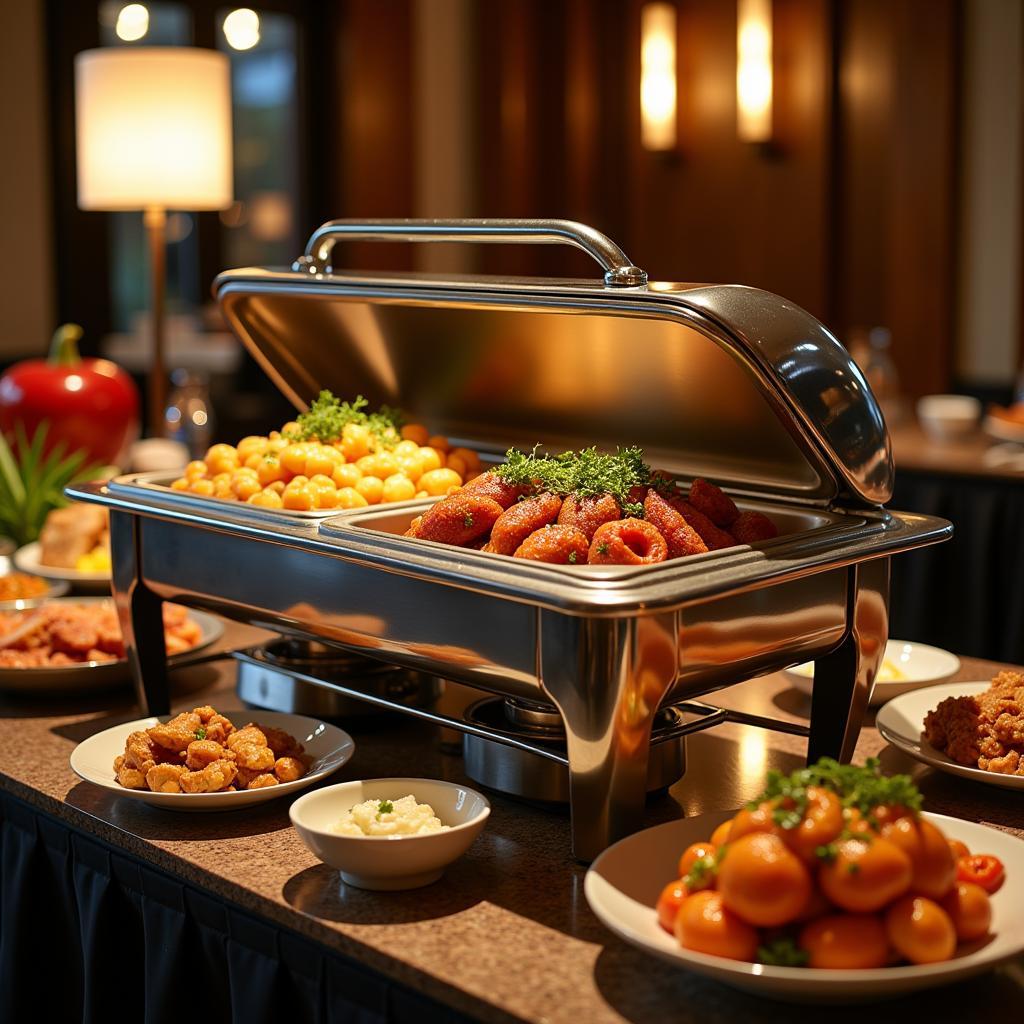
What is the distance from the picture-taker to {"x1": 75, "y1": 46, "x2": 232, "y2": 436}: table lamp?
2822 mm

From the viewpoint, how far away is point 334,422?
5.57ft

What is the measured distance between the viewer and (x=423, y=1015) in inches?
42.7

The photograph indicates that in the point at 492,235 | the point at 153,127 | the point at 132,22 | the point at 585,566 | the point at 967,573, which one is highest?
the point at 132,22

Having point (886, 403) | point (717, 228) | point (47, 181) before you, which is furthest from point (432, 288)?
point (717, 228)

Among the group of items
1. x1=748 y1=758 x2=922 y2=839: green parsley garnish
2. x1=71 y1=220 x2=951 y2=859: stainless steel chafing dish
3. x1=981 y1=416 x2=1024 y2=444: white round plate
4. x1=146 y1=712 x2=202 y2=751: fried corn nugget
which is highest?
x1=71 y1=220 x2=951 y2=859: stainless steel chafing dish

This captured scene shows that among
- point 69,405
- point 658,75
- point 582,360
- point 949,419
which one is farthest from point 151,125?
point 658,75

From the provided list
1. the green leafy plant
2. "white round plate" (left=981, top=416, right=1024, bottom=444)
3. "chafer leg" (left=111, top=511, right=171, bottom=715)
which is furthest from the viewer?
"white round plate" (left=981, top=416, right=1024, bottom=444)

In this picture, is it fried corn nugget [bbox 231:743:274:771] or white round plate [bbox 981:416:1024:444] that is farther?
white round plate [bbox 981:416:1024:444]

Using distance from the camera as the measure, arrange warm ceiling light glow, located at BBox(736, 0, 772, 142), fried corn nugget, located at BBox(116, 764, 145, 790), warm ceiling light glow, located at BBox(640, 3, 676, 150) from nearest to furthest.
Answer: fried corn nugget, located at BBox(116, 764, 145, 790) → warm ceiling light glow, located at BBox(736, 0, 772, 142) → warm ceiling light glow, located at BBox(640, 3, 676, 150)

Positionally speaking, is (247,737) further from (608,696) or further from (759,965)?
(759,965)

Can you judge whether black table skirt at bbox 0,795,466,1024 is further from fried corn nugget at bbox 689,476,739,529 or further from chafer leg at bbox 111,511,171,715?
fried corn nugget at bbox 689,476,739,529

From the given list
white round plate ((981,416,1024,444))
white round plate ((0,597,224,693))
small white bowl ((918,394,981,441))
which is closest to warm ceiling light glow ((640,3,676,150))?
small white bowl ((918,394,981,441))

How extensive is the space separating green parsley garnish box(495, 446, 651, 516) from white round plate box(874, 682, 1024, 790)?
40 centimetres

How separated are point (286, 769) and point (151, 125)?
185 cm
